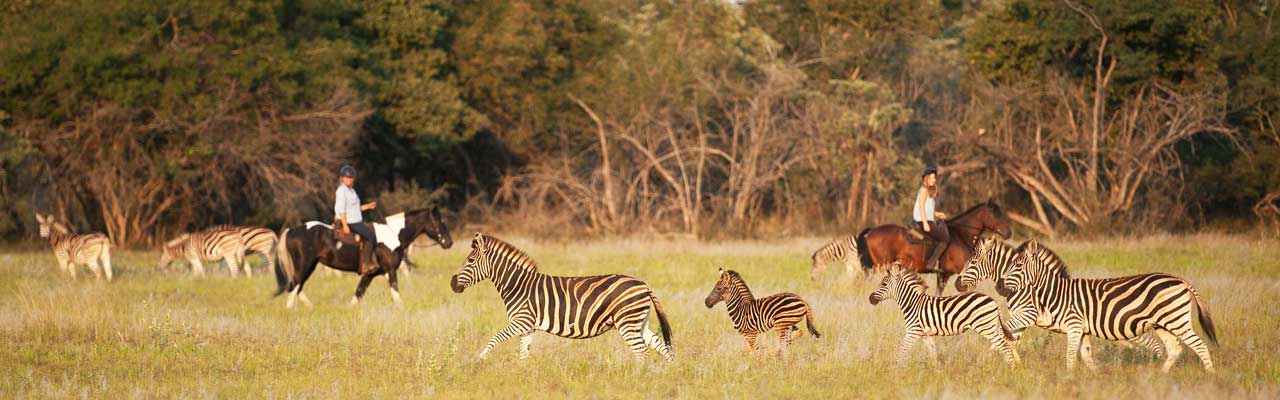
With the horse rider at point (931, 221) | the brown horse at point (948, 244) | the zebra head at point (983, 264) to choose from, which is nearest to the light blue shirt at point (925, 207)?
the horse rider at point (931, 221)

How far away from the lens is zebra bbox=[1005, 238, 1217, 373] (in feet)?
35.6

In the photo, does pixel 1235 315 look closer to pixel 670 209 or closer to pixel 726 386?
pixel 726 386

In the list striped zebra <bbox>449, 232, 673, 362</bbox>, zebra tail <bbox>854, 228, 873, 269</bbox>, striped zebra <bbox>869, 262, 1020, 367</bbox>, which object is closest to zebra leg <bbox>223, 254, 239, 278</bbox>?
zebra tail <bbox>854, 228, 873, 269</bbox>

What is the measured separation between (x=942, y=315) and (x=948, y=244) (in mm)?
6446

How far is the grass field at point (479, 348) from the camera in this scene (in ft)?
35.1

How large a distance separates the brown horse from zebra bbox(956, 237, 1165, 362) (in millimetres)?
4046

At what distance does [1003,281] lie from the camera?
11766 mm

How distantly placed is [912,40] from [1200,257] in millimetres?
18485

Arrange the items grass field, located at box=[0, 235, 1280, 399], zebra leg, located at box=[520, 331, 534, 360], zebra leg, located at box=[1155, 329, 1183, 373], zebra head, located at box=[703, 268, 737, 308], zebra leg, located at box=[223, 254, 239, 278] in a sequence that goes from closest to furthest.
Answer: grass field, located at box=[0, 235, 1280, 399], zebra leg, located at box=[1155, 329, 1183, 373], zebra leg, located at box=[520, 331, 534, 360], zebra head, located at box=[703, 268, 737, 308], zebra leg, located at box=[223, 254, 239, 278]

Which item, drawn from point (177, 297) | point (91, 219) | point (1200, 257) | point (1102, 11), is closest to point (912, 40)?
point (1102, 11)

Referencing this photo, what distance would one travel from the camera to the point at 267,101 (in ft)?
105

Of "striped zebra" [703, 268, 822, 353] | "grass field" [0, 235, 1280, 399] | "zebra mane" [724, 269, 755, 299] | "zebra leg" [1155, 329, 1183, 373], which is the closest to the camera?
"grass field" [0, 235, 1280, 399]

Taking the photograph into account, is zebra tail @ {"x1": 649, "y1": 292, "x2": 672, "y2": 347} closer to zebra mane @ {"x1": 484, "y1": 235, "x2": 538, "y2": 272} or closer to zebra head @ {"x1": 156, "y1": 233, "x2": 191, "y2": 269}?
zebra mane @ {"x1": 484, "y1": 235, "x2": 538, "y2": 272}

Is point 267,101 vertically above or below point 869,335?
above
